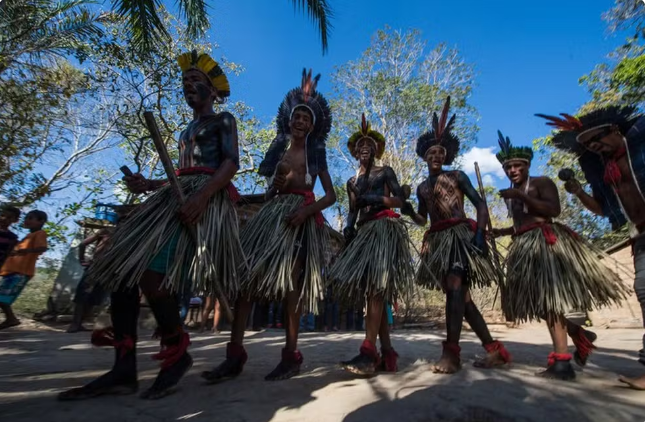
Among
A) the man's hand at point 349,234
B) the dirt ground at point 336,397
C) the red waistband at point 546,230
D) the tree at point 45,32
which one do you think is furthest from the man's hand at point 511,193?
the tree at point 45,32

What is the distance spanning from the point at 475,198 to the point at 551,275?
76 cm

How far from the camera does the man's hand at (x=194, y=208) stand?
2068 mm

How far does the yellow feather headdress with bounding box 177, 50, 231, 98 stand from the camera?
2564 millimetres

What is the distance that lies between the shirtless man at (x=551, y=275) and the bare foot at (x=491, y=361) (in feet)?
1.08

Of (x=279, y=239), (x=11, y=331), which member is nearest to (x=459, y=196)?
(x=279, y=239)

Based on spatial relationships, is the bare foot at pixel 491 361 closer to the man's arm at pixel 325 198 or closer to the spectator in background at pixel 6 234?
the man's arm at pixel 325 198

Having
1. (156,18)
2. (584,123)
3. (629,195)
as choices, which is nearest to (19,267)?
(156,18)

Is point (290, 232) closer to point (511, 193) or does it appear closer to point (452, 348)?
point (452, 348)

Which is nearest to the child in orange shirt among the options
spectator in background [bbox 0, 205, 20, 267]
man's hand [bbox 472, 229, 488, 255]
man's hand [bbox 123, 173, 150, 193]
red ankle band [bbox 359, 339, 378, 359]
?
spectator in background [bbox 0, 205, 20, 267]

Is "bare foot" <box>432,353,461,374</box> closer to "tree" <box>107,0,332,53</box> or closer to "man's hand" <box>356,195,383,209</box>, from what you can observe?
"man's hand" <box>356,195,383,209</box>

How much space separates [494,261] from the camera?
3.03 metres

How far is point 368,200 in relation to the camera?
2.92 meters

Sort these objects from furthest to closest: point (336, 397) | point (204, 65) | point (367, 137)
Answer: point (367, 137) < point (204, 65) < point (336, 397)

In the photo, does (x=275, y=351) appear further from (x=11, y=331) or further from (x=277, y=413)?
(x=11, y=331)
